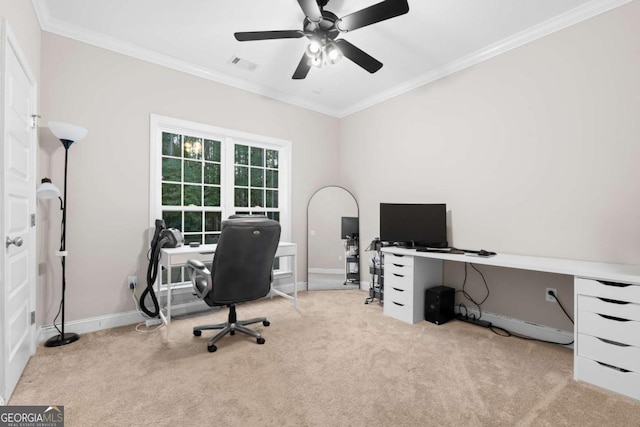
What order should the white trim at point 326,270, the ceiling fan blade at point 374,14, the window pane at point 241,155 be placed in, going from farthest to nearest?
the white trim at point 326,270
the window pane at point 241,155
the ceiling fan blade at point 374,14

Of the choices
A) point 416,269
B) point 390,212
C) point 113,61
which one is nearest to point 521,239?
point 416,269

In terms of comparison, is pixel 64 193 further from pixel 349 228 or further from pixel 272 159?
pixel 349 228

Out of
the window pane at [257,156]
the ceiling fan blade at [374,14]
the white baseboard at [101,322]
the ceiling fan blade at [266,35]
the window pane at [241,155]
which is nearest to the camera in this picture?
the ceiling fan blade at [374,14]

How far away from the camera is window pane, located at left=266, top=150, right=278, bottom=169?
13.8 ft

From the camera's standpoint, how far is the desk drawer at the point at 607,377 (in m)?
1.76

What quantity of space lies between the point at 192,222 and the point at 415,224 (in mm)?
2636

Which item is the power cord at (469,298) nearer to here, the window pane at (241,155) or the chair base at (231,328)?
the chair base at (231,328)

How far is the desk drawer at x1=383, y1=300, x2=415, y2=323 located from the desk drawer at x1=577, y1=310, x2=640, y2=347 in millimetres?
1370

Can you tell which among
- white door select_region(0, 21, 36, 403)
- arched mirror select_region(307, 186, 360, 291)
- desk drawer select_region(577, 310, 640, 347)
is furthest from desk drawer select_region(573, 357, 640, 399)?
white door select_region(0, 21, 36, 403)

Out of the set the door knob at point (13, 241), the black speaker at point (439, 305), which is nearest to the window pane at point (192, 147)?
the door knob at point (13, 241)

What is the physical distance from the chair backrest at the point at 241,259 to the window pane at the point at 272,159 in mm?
1931

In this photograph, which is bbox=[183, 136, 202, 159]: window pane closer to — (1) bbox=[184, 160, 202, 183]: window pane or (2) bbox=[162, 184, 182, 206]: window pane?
(1) bbox=[184, 160, 202, 183]: window pane

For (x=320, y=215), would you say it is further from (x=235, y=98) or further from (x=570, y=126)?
(x=570, y=126)

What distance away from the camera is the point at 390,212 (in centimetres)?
347
